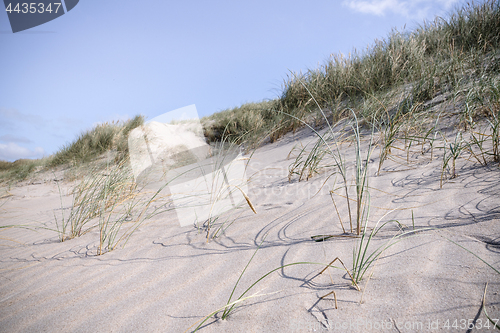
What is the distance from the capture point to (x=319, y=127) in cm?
524

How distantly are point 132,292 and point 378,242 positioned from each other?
1.28m

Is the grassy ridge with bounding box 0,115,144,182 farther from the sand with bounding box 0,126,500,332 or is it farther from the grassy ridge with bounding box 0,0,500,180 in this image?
the sand with bounding box 0,126,500,332

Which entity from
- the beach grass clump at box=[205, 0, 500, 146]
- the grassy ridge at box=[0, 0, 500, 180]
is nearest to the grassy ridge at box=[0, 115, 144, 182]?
the grassy ridge at box=[0, 0, 500, 180]

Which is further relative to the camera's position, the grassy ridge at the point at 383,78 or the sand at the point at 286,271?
the grassy ridge at the point at 383,78

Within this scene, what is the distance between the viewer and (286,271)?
3.95 ft

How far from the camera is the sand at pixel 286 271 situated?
3.00 ft

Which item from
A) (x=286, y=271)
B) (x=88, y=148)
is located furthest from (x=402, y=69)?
(x=88, y=148)

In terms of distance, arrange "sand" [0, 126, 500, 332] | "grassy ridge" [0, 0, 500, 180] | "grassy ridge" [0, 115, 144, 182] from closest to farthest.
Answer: "sand" [0, 126, 500, 332]
"grassy ridge" [0, 0, 500, 180]
"grassy ridge" [0, 115, 144, 182]

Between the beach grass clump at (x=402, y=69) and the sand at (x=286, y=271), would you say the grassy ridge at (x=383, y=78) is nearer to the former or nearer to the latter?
the beach grass clump at (x=402, y=69)

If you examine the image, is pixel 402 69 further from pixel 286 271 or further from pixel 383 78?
pixel 286 271

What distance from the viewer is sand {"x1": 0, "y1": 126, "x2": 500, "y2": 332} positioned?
3.00ft

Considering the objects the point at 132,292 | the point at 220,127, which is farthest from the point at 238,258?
the point at 220,127

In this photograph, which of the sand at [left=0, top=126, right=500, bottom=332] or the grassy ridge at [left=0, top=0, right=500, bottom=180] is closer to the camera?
the sand at [left=0, top=126, right=500, bottom=332]

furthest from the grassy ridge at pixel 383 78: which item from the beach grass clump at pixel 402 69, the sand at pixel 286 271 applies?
the sand at pixel 286 271
